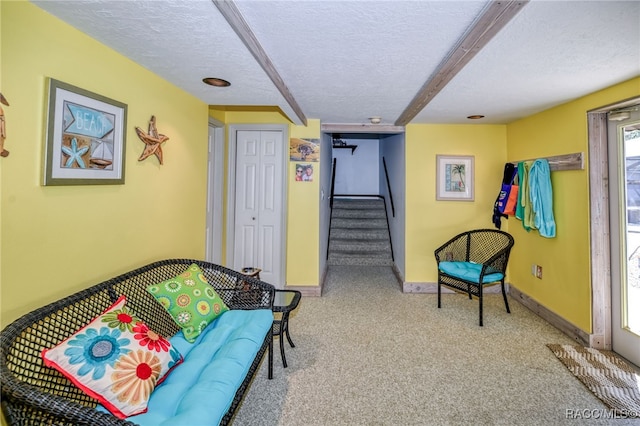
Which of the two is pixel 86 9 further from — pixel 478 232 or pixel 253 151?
pixel 478 232

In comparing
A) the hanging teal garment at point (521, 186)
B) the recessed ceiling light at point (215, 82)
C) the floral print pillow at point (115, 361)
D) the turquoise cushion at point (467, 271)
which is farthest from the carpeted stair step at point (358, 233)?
the floral print pillow at point (115, 361)

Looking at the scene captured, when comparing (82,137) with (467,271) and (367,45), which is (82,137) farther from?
(467,271)

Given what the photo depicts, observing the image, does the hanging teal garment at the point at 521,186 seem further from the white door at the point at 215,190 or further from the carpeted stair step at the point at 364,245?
the white door at the point at 215,190

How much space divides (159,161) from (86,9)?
100 cm

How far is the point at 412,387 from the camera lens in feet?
6.37

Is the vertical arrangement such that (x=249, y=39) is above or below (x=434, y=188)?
above

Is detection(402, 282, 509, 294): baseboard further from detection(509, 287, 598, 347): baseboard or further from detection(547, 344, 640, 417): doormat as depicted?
detection(547, 344, 640, 417): doormat

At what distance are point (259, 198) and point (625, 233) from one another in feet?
11.9

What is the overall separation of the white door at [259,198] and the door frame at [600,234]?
10.4 feet

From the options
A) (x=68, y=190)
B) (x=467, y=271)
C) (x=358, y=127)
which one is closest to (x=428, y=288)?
(x=467, y=271)

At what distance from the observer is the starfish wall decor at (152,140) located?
6.39 feet

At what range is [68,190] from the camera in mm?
Result: 1460

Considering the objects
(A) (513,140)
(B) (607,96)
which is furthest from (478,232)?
(B) (607,96)

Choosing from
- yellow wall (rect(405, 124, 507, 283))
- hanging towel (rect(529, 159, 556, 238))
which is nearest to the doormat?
hanging towel (rect(529, 159, 556, 238))
